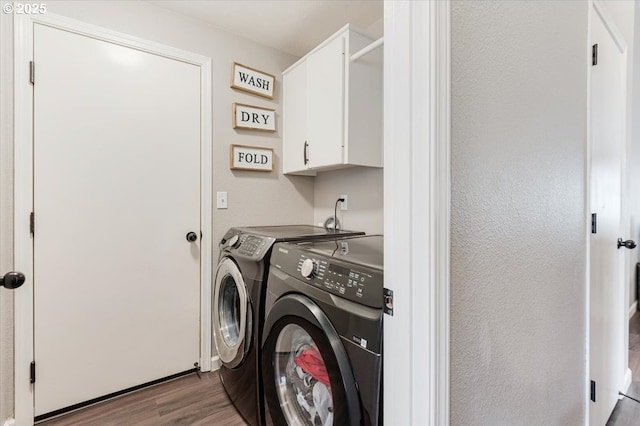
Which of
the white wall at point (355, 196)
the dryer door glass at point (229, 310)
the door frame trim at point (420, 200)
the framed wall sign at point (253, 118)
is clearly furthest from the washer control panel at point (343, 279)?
the framed wall sign at point (253, 118)

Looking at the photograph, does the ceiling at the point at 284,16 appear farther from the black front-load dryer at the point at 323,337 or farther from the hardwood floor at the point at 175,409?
the hardwood floor at the point at 175,409

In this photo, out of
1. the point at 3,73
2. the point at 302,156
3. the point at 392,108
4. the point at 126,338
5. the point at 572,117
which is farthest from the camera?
the point at 302,156

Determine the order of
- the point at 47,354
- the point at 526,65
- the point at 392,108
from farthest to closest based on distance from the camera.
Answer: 1. the point at 47,354
2. the point at 526,65
3. the point at 392,108

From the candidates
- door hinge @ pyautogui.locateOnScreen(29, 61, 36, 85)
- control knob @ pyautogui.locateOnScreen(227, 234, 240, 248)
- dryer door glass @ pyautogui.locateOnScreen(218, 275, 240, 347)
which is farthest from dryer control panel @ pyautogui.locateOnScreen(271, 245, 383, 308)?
door hinge @ pyautogui.locateOnScreen(29, 61, 36, 85)

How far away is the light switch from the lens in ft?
7.13

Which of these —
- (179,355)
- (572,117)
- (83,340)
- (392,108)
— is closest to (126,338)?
(83,340)

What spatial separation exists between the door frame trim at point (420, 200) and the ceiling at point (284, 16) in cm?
148

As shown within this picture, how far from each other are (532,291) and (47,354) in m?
2.29

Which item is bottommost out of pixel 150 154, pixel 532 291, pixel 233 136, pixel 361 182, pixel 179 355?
pixel 179 355

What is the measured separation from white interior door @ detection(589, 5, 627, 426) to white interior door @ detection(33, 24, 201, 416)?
218 centimetres

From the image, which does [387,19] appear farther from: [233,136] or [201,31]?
[201,31]

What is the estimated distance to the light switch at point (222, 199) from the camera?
85.5 inches

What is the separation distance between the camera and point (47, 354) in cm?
163

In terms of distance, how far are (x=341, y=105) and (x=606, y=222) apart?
1489 mm
